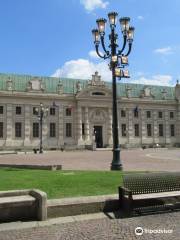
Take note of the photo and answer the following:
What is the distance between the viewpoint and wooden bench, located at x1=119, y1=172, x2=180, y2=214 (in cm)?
912

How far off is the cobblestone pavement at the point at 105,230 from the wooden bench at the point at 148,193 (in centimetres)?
45

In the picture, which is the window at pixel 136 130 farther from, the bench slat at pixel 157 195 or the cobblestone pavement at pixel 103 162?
the bench slat at pixel 157 195

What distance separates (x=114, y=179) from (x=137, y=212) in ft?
15.4

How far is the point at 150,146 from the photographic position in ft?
266

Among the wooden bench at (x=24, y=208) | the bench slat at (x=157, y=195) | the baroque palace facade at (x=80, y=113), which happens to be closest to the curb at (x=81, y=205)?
the wooden bench at (x=24, y=208)

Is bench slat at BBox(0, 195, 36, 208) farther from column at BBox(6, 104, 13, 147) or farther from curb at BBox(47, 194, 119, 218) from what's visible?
column at BBox(6, 104, 13, 147)

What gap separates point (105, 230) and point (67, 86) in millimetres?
72802

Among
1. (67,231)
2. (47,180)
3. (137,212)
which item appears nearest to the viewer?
(67,231)

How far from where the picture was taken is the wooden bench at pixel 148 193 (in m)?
9.12

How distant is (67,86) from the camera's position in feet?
261

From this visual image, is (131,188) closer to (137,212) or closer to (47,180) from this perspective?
(137,212)

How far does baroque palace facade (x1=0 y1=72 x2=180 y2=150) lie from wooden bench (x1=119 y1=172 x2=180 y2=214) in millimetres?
62393

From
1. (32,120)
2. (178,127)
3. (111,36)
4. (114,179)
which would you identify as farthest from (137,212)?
(178,127)

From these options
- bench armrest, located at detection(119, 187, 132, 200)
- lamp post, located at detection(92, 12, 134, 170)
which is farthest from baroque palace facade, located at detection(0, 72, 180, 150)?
bench armrest, located at detection(119, 187, 132, 200)
